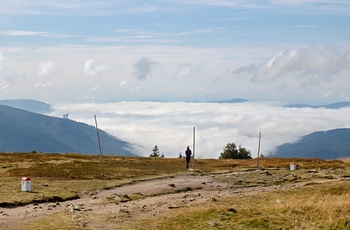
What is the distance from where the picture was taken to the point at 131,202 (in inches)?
1559

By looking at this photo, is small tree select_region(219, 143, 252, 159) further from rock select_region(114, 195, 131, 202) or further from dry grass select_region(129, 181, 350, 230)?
dry grass select_region(129, 181, 350, 230)

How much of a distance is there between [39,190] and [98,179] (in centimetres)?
1330

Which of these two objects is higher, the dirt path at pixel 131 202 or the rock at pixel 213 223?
Result: the dirt path at pixel 131 202

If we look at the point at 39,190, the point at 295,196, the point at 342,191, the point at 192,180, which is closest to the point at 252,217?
the point at 295,196

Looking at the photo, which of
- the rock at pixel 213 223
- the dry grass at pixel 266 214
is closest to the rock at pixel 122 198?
the dry grass at pixel 266 214

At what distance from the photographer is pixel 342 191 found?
43.0 meters

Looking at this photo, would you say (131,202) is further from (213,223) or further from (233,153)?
(233,153)

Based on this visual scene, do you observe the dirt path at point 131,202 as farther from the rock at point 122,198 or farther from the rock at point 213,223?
the rock at point 213,223

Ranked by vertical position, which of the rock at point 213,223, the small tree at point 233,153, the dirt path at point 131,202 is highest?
the small tree at point 233,153

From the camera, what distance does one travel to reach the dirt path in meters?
31.7

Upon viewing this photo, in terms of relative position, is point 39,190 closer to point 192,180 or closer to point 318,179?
point 192,180

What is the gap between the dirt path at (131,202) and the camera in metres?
31.7

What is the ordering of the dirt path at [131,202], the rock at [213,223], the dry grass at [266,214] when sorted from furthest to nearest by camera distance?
the dirt path at [131,202], the dry grass at [266,214], the rock at [213,223]

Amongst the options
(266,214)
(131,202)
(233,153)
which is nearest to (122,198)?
(131,202)
